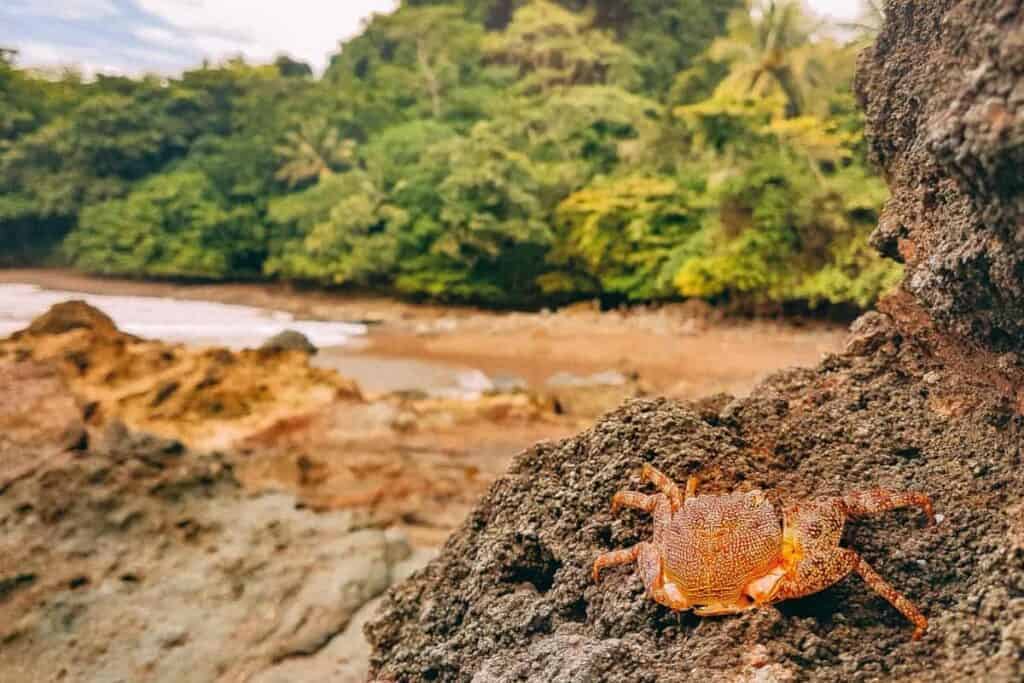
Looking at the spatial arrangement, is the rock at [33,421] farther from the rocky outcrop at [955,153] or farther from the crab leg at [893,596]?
the rocky outcrop at [955,153]

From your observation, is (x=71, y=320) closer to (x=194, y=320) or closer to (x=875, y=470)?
(x=875, y=470)

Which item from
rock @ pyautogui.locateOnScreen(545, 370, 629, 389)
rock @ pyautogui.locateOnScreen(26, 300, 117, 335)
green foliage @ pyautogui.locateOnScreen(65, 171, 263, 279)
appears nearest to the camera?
rock @ pyautogui.locateOnScreen(26, 300, 117, 335)

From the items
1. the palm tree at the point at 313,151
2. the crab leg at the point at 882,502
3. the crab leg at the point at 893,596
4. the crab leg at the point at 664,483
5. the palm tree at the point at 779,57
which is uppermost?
the palm tree at the point at 779,57

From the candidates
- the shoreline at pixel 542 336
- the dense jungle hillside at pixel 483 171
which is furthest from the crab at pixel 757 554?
the dense jungle hillside at pixel 483 171

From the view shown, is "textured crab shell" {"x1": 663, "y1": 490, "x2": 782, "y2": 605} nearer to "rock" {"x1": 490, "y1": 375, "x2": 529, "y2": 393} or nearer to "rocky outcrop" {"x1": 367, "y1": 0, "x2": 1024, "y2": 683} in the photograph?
"rocky outcrop" {"x1": 367, "y1": 0, "x2": 1024, "y2": 683}

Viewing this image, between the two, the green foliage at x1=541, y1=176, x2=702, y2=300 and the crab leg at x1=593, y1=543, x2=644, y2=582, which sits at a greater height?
the green foliage at x1=541, y1=176, x2=702, y2=300

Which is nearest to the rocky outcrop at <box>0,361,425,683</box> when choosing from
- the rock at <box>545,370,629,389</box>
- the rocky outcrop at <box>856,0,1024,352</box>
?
the rocky outcrop at <box>856,0,1024,352</box>
